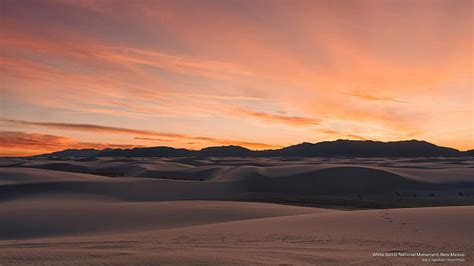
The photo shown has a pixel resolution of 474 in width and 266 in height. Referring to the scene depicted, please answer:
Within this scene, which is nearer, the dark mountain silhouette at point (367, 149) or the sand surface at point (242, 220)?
the sand surface at point (242, 220)

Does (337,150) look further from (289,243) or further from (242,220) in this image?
(289,243)

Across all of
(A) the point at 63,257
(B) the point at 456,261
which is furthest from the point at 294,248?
(A) the point at 63,257

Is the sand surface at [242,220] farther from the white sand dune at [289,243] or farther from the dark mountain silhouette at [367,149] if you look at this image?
the dark mountain silhouette at [367,149]

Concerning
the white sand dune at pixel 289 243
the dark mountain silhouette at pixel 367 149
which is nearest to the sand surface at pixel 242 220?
the white sand dune at pixel 289 243

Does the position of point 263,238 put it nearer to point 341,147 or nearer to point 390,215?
point 390,215

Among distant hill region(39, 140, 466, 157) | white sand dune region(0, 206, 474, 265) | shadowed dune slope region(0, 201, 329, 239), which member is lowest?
shadowed dune slope region(0, 201, 329, 239)

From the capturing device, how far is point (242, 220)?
927 centimetres

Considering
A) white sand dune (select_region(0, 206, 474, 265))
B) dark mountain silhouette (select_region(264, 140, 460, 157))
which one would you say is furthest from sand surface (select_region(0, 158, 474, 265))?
dark mountain silhouette (select_region(264, 140, 460, 157))

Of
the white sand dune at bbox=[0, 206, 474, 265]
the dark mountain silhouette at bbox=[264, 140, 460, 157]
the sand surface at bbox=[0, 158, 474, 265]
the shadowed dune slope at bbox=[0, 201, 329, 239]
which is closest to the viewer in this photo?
the white sand dune at bbox=[0, 206, 474, 265]

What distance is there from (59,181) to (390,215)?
58.5ft

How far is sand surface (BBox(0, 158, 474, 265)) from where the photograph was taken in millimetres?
4586

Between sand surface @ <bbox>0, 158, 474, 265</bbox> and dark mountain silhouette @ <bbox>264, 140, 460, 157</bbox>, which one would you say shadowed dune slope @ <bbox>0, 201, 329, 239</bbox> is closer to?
sand surface @ <bbox>0, 158, 474, 265</bbox>

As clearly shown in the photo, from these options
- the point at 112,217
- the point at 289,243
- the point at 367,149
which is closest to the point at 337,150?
the point at 367,149

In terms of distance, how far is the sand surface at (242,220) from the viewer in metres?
4.59
